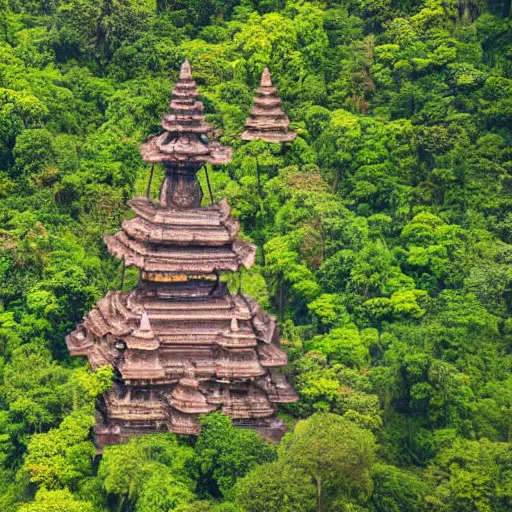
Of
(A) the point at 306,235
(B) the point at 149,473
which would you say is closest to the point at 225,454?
(B) the point at 149,473

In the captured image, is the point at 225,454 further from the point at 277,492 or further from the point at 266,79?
the point at 266,79

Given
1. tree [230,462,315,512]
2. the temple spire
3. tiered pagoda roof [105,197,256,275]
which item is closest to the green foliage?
tree [230,462,315,512]

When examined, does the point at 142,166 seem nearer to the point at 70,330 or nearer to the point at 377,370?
the point at 70,330

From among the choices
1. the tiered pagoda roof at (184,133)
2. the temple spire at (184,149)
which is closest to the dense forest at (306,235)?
the temple spire at (184,149)

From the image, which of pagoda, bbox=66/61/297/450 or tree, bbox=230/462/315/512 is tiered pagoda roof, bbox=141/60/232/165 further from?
tree, bbox=230/462/315/512

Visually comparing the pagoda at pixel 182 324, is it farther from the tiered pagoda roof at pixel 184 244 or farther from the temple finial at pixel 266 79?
the temple finial at pixel 266 79
